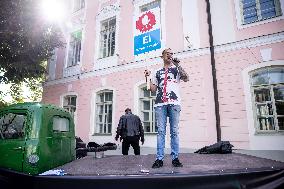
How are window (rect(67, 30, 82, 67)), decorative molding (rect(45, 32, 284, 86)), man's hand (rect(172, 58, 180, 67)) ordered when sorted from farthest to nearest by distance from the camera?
window (rect(67, 30, 82, 67)), decorative molding (rect(45, 32, 284, 86)), man's hand (rect(172, 58, 180, 67))

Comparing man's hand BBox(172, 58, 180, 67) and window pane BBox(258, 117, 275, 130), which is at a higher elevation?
man's hand BBox(172, 58, 180, 67)

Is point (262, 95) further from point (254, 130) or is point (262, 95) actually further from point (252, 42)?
point (252, 42)

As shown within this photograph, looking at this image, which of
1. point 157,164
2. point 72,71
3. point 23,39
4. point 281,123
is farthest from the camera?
point 72,71

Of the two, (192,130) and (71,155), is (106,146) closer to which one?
(71,155)

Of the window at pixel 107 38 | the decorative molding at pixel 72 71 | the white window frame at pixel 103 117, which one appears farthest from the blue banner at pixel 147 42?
the decorative molding at pixel 72 71

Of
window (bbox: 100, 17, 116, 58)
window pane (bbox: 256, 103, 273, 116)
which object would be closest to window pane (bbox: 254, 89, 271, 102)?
window pane (bbox: 256, 103, 273, 116)

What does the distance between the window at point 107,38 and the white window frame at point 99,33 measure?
182mm

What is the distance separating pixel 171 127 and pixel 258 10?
7.32 metres

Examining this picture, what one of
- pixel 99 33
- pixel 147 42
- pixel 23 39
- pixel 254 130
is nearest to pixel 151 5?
pixel 99 33

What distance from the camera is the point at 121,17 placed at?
12.8m

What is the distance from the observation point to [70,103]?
1433 centimetres

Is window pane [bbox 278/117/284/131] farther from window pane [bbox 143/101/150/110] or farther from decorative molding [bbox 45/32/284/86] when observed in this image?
window pane [bbox 143/101/150/110]

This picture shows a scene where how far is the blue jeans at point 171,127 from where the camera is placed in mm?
4242

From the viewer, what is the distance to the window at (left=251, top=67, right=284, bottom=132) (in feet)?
27.7
